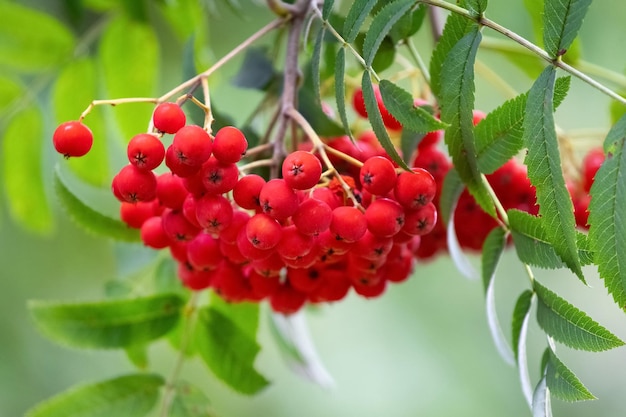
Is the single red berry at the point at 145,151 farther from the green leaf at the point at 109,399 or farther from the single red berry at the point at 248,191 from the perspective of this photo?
the green leaf at the point at 109,399

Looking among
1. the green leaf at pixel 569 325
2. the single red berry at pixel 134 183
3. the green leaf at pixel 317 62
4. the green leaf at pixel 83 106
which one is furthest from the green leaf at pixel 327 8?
the green leaf at pixel 83 106

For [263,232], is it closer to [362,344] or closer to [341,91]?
[341,91]

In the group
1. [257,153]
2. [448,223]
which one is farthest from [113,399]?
[448,223]

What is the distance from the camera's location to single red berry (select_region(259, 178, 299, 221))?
66cm

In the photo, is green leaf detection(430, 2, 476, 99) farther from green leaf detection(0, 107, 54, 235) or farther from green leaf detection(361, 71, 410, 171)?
green leaf detection(0, 107, 54, 235)

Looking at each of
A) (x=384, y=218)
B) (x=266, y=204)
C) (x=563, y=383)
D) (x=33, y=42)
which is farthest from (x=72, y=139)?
(x=33, y=42)

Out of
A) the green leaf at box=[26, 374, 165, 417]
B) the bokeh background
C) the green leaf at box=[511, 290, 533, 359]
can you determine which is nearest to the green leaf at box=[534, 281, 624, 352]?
the green leaf at box=[511, 290, 533, 359]

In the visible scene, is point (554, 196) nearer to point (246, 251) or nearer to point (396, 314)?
point (246, 251)

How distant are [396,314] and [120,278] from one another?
1431mm

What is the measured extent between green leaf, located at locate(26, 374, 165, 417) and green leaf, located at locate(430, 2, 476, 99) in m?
0.60

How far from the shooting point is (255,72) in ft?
3.35

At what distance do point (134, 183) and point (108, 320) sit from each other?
0.39 metres

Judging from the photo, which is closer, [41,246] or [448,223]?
[448,223]

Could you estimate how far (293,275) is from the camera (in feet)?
2.70
